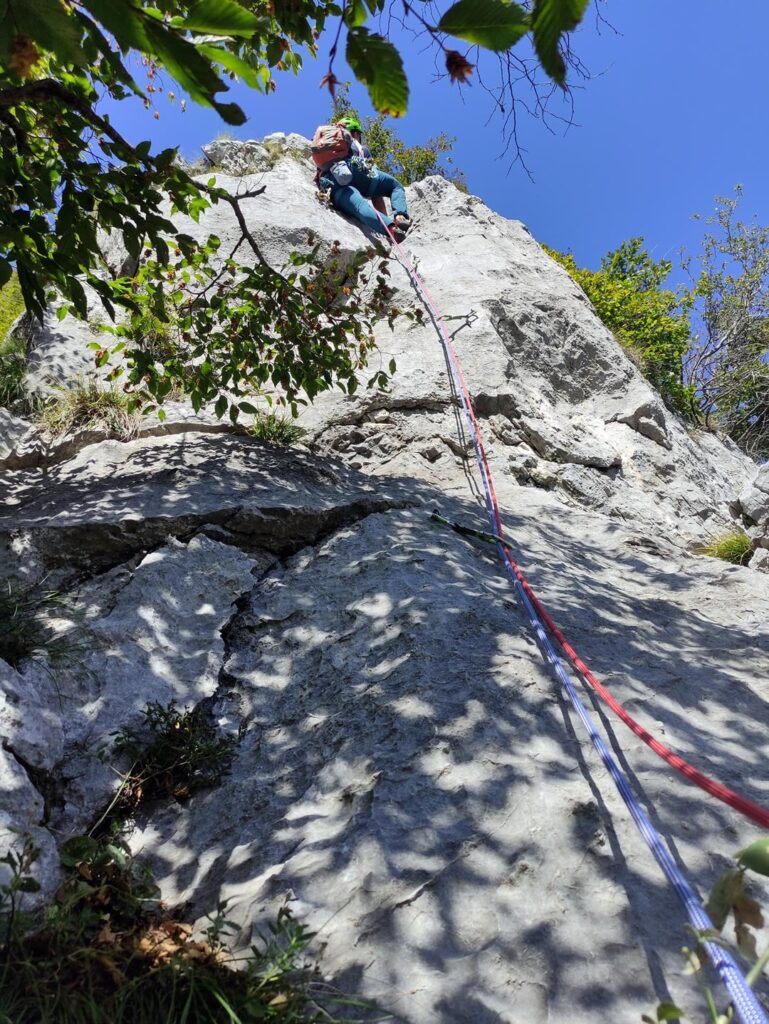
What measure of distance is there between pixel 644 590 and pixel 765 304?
1089 centimetres

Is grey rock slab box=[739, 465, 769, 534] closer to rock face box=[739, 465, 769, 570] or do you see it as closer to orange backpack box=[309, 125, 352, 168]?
rock face box=[739, 465, 769, 570]

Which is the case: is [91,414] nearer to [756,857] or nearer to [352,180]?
[756,857]

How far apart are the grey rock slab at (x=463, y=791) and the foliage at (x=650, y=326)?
21.2 feet

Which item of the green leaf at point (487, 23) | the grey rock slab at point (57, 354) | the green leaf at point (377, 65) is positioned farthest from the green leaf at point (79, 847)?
the grey rock slab at point (57, 354)

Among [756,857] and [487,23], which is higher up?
[487,23]

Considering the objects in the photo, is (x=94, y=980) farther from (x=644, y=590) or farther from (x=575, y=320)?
(x=575, y=320)

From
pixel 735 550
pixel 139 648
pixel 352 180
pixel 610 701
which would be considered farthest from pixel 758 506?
pixel 352 180

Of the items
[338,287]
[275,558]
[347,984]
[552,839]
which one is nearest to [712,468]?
[338,287]

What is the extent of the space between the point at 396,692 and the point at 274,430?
3191 mm

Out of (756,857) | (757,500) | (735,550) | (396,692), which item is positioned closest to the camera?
(756,857)

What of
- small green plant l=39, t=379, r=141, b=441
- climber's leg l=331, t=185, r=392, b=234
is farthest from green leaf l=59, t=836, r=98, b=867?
climber's leg l=331, t=185, r=392, b=234

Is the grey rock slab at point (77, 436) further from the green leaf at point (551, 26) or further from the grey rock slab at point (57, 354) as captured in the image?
the green leaf at point (551, 26)

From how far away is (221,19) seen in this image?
0.90 metres

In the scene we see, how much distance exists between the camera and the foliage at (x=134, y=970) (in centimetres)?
144
